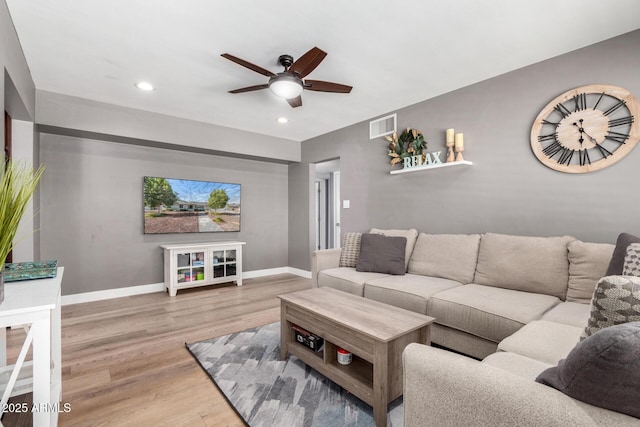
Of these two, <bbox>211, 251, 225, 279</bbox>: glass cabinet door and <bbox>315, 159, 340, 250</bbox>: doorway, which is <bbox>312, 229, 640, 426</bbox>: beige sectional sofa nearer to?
<bbox>211, 251, 225, 279</bbox>: glass cabinet door

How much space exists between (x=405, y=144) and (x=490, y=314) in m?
2.23

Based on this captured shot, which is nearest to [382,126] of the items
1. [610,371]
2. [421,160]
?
[421,160]

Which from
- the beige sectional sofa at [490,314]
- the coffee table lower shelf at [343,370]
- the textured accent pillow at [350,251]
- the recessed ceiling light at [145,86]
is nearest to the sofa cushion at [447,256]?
the beige sectional sofa at [490,314]

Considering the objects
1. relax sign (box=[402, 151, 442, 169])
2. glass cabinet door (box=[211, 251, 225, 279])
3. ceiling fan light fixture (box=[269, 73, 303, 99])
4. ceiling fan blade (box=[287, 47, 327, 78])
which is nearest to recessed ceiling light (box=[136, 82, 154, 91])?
ceiling fan light fixture (box=[269, 73, 303, 99])

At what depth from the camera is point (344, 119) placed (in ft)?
13.4

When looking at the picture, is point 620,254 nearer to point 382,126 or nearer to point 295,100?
point 295,100

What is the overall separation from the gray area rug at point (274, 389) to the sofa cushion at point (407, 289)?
749 millimetres

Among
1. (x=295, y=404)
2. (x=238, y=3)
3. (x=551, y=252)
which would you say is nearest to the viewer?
(x=295, y=404)

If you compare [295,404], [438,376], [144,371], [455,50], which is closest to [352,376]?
[295,404]

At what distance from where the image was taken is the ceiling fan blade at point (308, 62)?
80.1 inches

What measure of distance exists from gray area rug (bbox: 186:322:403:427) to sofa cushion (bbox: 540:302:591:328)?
1.03 m

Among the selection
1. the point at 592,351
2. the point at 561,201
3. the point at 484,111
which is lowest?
the point at 592,351

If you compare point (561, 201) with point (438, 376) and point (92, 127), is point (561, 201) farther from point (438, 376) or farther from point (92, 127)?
point (92, 127)

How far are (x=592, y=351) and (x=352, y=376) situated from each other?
4.26 feet
